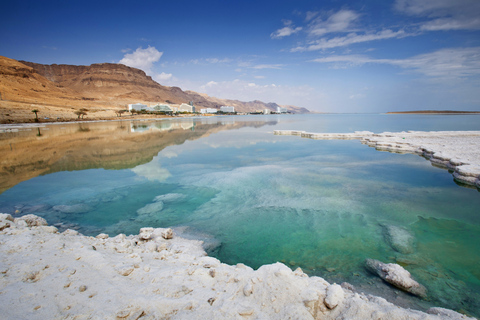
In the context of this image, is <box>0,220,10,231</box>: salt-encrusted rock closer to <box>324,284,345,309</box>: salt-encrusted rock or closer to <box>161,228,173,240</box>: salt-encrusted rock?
<box>161,228,173,240</box>: salt-encrusted rock

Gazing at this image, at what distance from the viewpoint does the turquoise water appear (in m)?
4.41

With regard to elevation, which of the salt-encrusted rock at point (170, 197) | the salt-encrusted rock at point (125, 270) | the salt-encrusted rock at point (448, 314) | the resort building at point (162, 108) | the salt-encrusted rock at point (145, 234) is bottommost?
the salt-encrusted rock at point (170, 197)

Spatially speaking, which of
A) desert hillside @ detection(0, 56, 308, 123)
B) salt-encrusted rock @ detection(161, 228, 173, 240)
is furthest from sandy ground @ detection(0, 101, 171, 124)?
salt-encrusted rock @ detection(161, 228, 173, 240)

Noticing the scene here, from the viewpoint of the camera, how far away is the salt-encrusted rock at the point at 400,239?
4918 millimetres

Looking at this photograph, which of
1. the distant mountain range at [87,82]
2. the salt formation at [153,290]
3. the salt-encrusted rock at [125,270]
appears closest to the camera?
the salt formation at [153,290]

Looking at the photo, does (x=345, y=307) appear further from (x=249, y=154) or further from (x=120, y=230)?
(x=249, y=154)

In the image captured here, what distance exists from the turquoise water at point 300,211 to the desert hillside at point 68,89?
176 ft

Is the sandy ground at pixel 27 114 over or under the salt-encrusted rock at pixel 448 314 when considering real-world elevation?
over

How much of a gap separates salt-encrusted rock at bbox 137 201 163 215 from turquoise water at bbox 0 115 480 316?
3 cm

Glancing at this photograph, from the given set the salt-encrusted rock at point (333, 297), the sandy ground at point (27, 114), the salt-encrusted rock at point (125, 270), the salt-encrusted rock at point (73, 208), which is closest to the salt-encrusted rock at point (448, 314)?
the salt-encrusted rock at point (333, 297)

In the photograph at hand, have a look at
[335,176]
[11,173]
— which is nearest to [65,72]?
[11,173]

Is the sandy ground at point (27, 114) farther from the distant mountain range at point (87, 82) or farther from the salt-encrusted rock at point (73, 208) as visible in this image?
the salt-encrusted rock at point (73, 208)

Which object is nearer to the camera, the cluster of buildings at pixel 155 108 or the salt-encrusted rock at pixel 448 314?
the salt-encrusted rock at pixel 448 314

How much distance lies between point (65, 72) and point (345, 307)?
222 m
